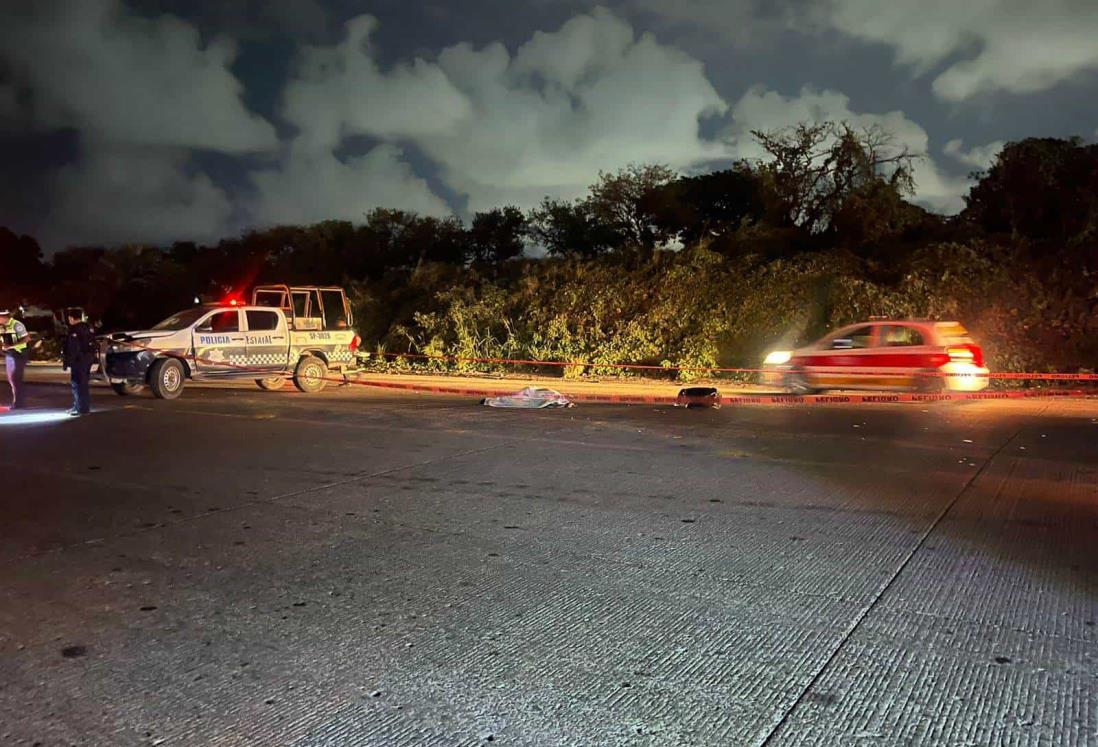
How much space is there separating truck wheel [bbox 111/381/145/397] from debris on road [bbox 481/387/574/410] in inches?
305

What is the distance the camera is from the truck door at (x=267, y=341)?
709 inches

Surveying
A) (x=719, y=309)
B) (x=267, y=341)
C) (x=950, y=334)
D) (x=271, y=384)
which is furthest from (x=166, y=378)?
(x=950, y=334)

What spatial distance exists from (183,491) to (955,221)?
26.0 m

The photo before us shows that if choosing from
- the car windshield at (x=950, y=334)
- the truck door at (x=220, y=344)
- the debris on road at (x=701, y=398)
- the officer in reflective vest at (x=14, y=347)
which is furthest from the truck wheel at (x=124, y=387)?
the car windshield at (x=950, y=334)

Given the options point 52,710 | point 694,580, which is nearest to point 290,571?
point 52,710

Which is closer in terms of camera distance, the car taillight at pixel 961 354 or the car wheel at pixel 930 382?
the car taillight at pixel 961 354

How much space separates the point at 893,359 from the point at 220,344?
1394cm

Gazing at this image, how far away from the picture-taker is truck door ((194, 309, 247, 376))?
56.6 ft

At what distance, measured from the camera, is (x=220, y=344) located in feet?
57.3

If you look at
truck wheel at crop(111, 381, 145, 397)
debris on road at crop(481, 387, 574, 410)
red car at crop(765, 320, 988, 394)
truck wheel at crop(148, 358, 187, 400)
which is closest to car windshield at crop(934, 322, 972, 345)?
red car at crop(765, 320, 988, 394)

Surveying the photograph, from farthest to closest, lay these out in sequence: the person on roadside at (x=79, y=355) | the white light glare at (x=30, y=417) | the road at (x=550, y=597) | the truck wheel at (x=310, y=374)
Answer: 1. the truck wheel at (x=310, y=374)
2. the person on roadside at (x=79, y=355)
3. the white light glare at (x=30, y=417)
4. the road at (x=550, y=597)

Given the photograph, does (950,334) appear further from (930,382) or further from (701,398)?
(701,398)

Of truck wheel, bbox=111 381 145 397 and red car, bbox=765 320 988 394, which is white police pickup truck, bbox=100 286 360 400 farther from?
red car, bbox=765 320 988 394

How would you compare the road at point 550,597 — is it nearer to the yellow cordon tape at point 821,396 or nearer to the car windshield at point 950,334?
the yellow cordon tape at point 821,396
